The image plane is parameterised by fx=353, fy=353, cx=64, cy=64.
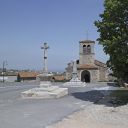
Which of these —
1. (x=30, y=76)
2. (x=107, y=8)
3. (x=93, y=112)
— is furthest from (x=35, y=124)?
(x=30, y=76)

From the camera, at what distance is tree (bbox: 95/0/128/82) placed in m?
21.9

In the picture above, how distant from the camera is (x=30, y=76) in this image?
333 ft

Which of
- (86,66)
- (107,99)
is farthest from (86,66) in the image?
(107,99)

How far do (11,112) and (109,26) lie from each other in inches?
370

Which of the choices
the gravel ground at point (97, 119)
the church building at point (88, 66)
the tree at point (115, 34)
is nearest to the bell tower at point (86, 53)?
the church building at point (88, 66)

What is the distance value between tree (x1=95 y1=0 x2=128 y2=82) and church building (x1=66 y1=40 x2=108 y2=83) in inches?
2221

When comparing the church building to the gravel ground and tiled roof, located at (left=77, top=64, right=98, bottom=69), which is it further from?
the gravel ground

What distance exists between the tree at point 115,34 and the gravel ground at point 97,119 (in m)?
4.34

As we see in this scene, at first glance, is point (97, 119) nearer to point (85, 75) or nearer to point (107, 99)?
point (107, 99)

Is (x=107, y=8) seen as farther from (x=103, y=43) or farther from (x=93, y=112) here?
(x=93, y=112)

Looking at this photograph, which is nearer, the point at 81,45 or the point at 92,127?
the point at 92,127

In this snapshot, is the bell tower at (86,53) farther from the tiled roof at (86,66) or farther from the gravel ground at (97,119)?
the gravel ground at (97,119)

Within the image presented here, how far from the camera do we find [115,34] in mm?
22828

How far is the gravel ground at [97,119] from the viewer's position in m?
13.5
